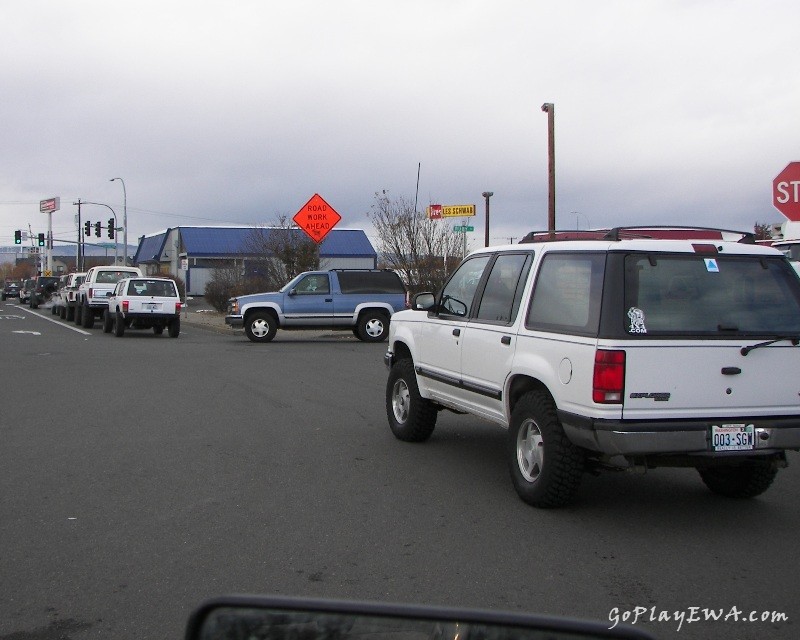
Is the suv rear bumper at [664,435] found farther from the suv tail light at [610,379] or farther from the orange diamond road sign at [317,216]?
the orange diamond road sign at [317,216]

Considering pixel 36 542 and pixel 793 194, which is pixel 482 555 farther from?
pixel 793 194

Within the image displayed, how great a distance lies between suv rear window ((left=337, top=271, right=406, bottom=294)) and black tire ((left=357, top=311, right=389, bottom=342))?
0.67 meters

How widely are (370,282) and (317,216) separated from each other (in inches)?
139

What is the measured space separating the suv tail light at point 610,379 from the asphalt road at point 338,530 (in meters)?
0.93

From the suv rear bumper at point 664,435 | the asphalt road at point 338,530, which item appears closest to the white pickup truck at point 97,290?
the asphalt road at point 338,530

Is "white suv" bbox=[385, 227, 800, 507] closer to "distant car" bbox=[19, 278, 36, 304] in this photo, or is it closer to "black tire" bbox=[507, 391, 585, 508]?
"black tire" bbox=[507, 391, 585, 508]

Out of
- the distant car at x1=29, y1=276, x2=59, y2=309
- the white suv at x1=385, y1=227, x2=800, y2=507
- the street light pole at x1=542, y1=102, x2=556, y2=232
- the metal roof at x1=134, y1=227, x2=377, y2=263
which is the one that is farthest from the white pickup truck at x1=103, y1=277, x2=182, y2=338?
the metal roof at x1=134, y1=227, x2=377, y2=263

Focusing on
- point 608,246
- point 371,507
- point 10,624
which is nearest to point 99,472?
point 371,507

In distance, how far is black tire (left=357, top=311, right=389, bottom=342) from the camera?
25703mm

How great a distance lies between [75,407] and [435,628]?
10939 mm

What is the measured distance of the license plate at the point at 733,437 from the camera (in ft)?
19.9

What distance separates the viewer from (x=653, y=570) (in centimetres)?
538

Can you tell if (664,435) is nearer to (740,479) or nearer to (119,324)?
(740,479)

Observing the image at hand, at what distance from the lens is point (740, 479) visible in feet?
23.2
